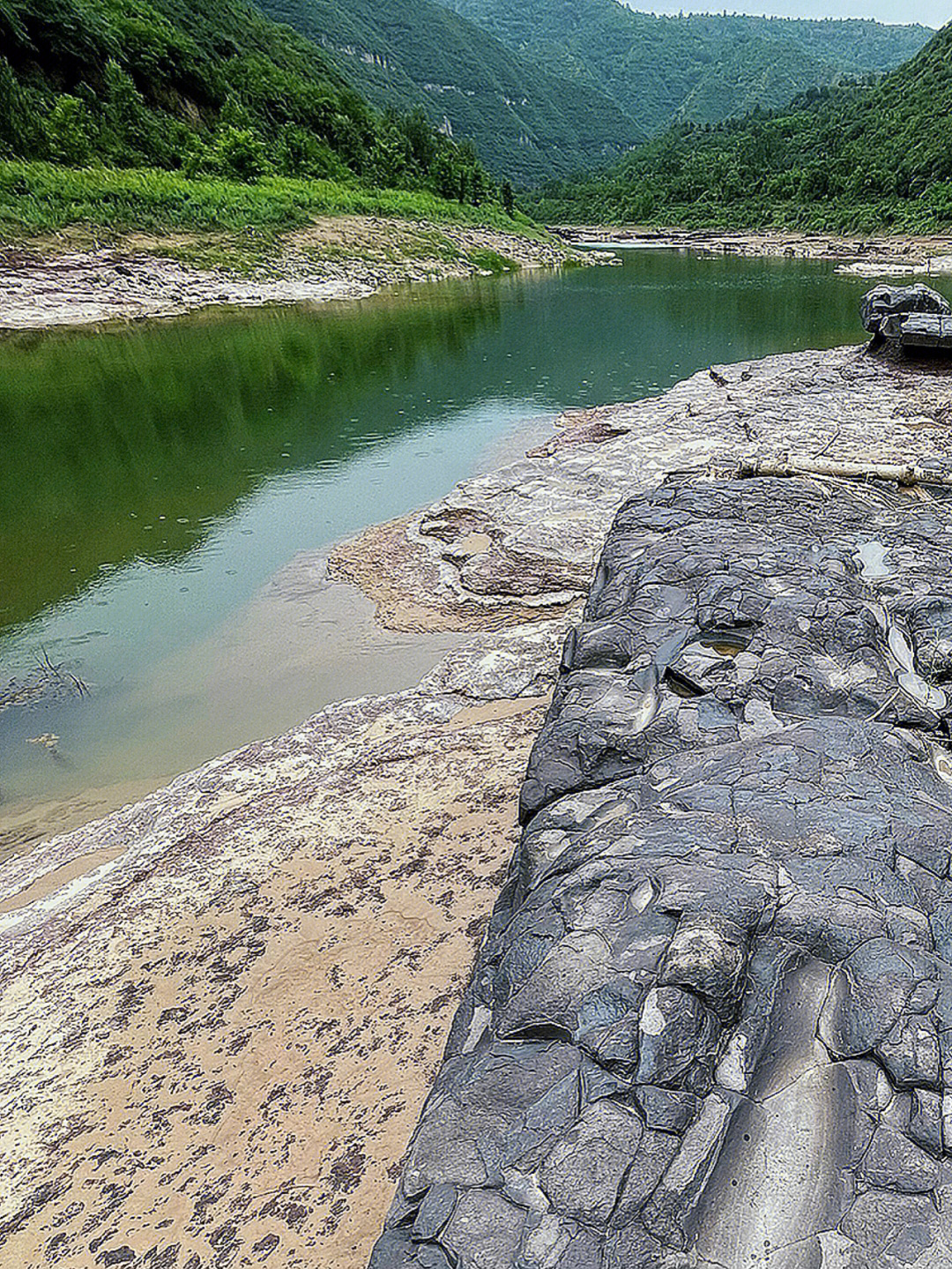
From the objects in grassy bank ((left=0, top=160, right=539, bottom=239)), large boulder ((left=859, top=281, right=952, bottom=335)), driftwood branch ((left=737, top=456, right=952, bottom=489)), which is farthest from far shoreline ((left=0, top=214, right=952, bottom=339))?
driftwood branch ((left=737, top=456, right=952, bottom=489))

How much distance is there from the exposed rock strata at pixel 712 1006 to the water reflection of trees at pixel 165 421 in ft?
16.9

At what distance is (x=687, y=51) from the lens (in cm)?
15338

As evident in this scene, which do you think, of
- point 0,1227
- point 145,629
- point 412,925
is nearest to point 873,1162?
point 412,925

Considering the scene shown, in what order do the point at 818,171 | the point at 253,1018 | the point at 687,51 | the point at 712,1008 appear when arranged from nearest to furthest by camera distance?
the point at 712,1008 < the point at 253,1018 < the point at 818,171 < the point at 687,51

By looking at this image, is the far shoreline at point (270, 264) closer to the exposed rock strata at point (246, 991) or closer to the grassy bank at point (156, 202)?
the grassy bank at point (156, 202)

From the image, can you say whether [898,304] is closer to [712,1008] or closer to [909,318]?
[909,318]

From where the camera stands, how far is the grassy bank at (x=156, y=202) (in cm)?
1873

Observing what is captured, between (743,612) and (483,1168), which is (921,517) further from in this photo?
(483,1168)

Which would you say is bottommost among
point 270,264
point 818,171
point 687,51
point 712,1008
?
point 712,1008

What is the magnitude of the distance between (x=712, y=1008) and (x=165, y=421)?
10.6 metres

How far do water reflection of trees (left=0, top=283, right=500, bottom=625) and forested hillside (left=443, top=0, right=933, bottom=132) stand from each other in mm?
124761

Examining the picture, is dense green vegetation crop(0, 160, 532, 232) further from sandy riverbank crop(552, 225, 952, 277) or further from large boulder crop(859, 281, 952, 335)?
large boulder crop(859, 281, 952, 335)

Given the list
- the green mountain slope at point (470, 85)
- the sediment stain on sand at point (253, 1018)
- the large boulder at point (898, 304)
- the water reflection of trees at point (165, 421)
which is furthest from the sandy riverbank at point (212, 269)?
the green mountain slope at point (470, 85)

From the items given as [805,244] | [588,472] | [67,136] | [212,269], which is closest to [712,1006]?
[588,472]
